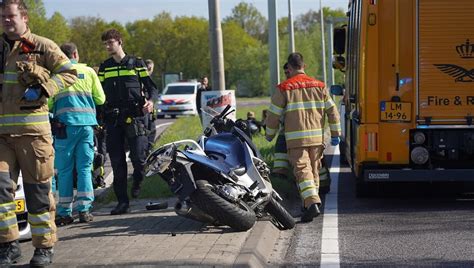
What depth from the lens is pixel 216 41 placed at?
12695 millimetres

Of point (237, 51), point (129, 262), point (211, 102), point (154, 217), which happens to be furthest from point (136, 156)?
point (237, 51)

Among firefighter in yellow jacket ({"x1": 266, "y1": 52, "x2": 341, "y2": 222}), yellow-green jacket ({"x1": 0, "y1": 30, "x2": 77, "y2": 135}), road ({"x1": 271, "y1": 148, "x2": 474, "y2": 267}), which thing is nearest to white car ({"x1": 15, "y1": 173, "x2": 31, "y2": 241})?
yellow-green jacket ({"x1": 0, "y1": 30, "x2": 77, "y2": 135})

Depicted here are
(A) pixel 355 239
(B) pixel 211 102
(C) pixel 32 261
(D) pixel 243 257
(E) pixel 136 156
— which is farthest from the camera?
(B) pixel 211 102

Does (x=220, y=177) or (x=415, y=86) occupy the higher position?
(x=415, y=86)

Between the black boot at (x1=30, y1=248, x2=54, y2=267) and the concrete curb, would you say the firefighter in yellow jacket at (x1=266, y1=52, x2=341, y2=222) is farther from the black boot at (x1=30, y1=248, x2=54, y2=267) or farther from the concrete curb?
the black boot at (x1=30, y1=248, x2=54, y2=267)

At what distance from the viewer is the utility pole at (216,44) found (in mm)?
12617

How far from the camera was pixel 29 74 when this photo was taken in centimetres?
623

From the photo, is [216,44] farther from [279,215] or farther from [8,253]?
[8,253]

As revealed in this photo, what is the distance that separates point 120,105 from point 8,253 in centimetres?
329

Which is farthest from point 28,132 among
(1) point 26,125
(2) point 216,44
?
(2) point 216,44

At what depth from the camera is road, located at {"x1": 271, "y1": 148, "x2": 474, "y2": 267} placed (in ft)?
24.4

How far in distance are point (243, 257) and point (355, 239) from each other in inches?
72.9

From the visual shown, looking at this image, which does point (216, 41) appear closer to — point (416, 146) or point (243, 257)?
point (416, 146)

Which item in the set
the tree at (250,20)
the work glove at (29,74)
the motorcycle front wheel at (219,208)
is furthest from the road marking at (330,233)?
the tree at (250,20)
